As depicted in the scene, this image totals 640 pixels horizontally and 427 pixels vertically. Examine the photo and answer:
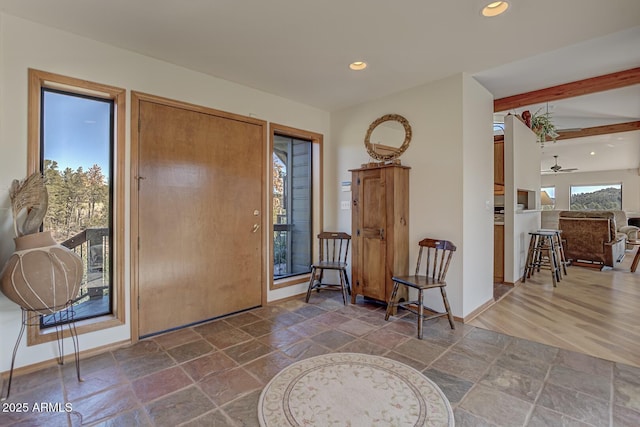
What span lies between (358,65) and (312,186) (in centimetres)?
178

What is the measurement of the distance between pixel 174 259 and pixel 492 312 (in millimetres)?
3416

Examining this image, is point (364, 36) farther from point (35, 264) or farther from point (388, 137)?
point (35, 264)

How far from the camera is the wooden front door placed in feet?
8.99

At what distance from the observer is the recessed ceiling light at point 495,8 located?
200 centimetres

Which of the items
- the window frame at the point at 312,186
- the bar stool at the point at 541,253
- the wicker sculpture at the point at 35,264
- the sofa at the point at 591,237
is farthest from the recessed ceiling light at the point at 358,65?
the sofa at the point at 591,237

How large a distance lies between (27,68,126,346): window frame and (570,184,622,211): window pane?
1339cm

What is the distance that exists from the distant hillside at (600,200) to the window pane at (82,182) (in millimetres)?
13525

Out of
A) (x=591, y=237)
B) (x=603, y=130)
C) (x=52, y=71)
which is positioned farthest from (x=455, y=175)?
(x=603, y=130)

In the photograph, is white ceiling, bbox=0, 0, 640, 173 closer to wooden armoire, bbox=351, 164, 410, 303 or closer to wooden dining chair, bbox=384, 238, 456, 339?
wooden armoire, bbox=351, 164, 410, 303

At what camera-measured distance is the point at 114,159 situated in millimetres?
2588

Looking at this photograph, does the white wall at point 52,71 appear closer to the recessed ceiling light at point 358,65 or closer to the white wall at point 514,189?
the recessed ceiling light at point 358,65

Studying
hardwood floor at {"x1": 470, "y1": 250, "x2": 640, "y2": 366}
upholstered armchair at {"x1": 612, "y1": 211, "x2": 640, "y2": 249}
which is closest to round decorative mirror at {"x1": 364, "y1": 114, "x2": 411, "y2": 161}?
hardwood floor at {"x1": 470, "y1": 250, "x2": 640, "y2": 366}

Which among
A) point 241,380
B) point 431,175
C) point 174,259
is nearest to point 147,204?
point 174,259

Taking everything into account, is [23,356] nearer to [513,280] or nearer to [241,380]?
[241,380]
